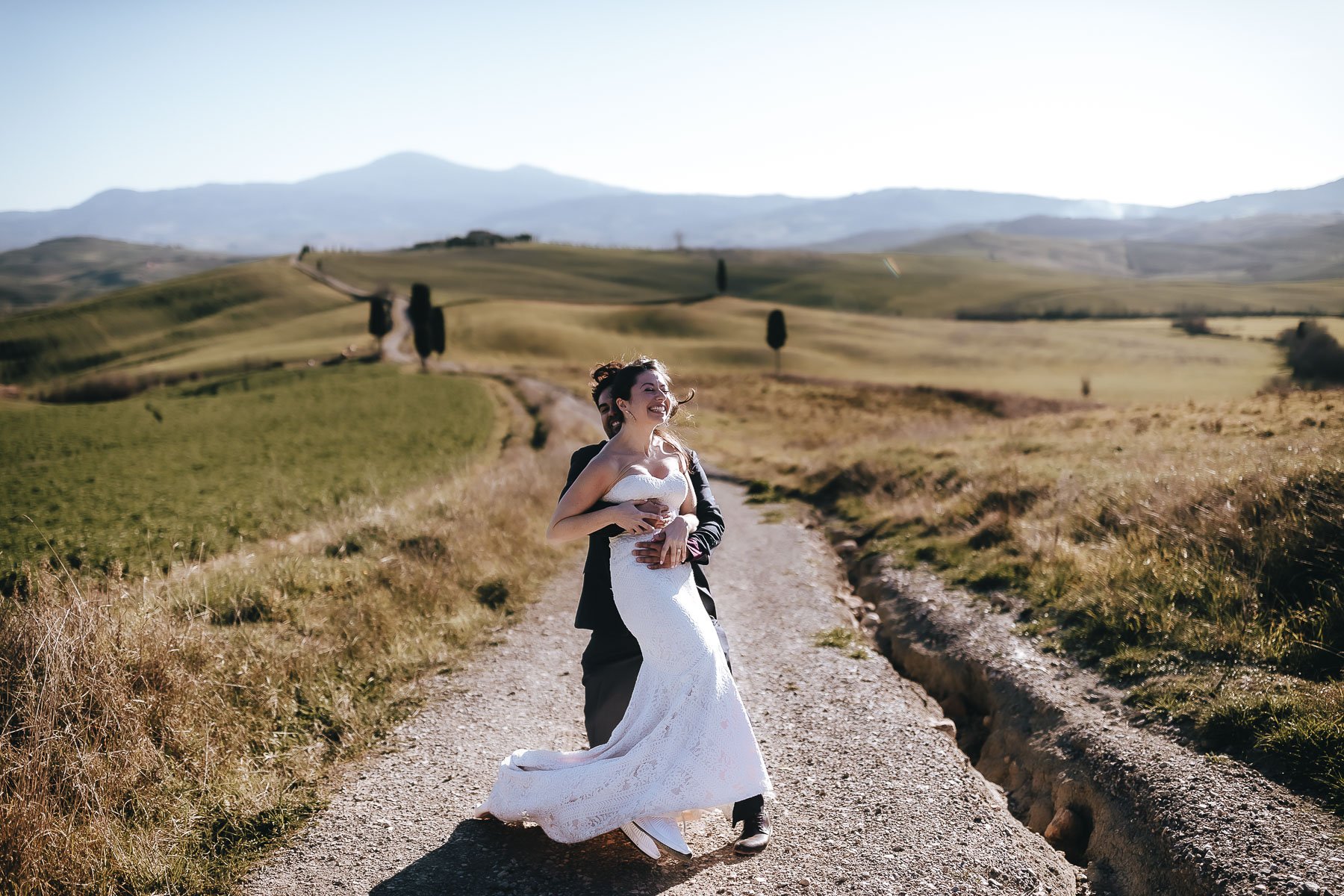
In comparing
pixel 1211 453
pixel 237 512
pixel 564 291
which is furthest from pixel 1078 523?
pixel 564 291

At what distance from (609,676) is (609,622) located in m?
0.34

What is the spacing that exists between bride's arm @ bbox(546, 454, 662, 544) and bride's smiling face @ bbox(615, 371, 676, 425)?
34cm

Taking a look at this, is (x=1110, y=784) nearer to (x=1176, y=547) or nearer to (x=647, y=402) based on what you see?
(x=647, y=402)

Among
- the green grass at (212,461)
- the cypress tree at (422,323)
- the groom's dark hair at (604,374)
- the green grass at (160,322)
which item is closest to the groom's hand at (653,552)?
the groom's dark hair at (604,374)

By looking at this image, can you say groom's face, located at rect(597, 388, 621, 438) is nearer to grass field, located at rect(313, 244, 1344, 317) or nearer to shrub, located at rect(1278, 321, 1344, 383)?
shrub, located at rect(1278, 321, 1344, 383)

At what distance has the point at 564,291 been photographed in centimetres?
12744

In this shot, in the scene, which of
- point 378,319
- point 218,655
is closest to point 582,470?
point 218,655

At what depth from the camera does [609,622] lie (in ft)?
18.0

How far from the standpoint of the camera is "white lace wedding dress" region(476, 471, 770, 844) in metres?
4.82

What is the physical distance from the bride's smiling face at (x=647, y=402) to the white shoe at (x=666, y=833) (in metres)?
2.33

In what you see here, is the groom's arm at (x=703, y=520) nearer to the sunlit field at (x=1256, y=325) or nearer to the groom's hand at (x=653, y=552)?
the groom's hand at (x=653, y=552)

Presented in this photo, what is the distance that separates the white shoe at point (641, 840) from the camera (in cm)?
478

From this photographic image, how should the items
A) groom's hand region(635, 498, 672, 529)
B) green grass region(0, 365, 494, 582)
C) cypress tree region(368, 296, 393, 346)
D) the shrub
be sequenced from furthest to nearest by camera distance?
cypress tree region(368, 296, 393, 346), the shrub, green grass region(0, 365, 494, 582), groom's hand region(635, 498, 672, 529)

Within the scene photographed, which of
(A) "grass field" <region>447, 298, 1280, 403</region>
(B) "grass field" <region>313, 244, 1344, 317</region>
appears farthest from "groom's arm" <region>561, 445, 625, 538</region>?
(B) "grass field" <region>313, 244, 1344, 317</region>
